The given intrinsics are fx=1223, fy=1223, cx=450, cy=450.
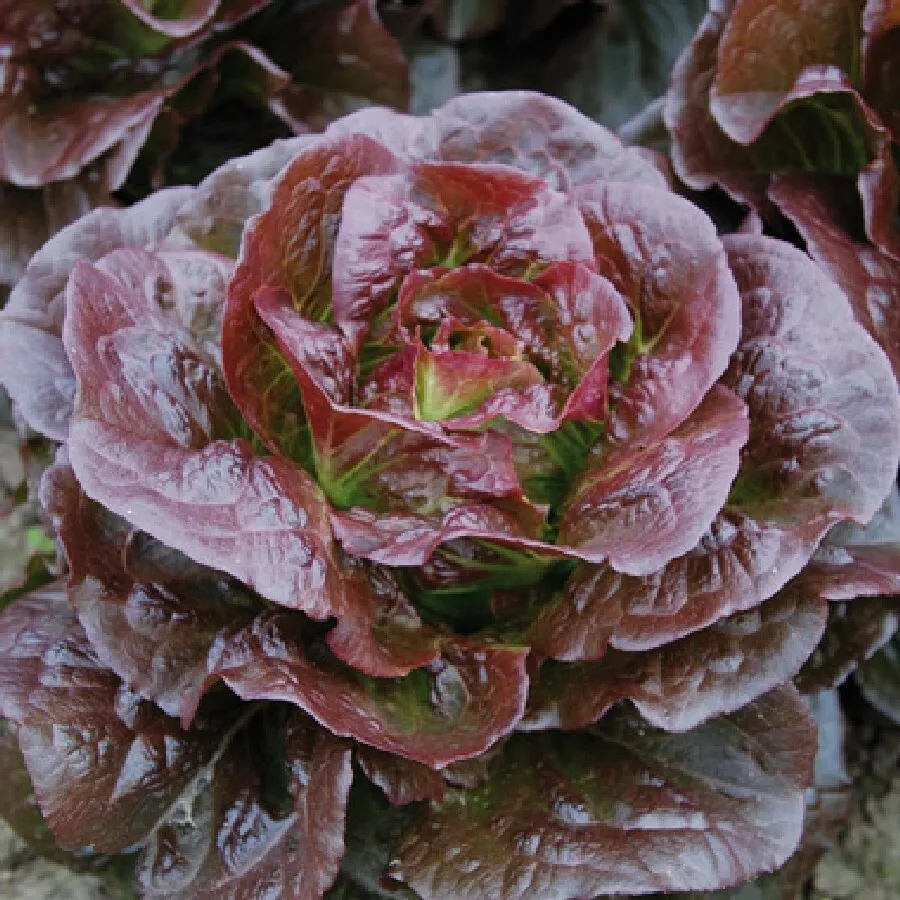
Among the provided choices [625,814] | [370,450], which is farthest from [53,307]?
[625,814]

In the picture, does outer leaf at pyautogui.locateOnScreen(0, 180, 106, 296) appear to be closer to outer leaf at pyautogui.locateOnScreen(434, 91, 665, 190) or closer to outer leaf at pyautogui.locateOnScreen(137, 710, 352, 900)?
outer leaf at pyautogui.locateOnScreen(434, 91, 665, 190)

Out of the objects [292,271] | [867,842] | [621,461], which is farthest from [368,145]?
[867,842]

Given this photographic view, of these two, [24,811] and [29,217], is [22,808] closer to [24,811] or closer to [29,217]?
[24,811]

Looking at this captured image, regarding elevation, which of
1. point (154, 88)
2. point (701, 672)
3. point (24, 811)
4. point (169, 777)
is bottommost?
point (24, 811)

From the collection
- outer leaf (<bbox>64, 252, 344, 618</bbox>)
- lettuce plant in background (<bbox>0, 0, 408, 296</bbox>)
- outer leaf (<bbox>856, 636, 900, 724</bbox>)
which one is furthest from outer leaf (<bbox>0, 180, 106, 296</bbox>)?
outer leaf (<bbox>856, 636, 900, 724</bbox>)

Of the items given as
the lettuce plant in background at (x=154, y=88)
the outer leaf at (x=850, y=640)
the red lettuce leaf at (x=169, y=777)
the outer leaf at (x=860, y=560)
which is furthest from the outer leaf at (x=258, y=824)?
the lettuce plant in background at (x=154, y=88)

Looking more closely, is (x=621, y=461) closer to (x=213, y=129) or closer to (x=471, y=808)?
(x=471, y=808)

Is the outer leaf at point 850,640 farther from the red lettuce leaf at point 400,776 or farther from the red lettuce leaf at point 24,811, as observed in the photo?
the red lettuce leaf at point 24,811
